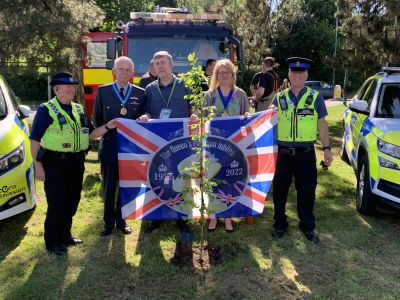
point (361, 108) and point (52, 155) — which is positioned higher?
point (361, 108)

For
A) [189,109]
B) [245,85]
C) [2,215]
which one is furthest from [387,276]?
[245,85]

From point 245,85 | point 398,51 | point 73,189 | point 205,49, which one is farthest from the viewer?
point 245,85

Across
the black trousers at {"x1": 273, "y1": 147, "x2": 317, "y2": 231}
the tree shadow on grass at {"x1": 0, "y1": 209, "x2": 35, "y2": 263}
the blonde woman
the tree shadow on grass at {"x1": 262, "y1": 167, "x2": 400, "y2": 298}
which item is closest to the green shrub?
the tree shadow on grass at {"x1": 0, "y1": 209, "x2": 35, "y2": 263}

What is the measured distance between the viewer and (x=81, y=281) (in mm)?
4000

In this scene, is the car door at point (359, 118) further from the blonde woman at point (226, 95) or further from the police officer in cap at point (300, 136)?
the blonde woman at point (226, 95)

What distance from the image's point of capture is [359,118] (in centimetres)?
658

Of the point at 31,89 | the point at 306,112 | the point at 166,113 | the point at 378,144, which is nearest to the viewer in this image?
the point at 306,112

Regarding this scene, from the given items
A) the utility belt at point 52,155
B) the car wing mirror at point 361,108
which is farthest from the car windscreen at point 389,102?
the utility belt at point 52,155

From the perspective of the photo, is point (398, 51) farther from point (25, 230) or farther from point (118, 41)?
point (25, 230)

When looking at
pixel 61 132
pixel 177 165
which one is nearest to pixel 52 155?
pixel 61 132

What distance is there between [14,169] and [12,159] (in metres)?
0.11

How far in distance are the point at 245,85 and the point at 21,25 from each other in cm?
2195

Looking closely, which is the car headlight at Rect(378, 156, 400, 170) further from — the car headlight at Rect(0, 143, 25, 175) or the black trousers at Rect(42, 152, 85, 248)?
the car headlight at Rect(0, 143, 25, 175)

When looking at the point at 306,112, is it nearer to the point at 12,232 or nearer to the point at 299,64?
the point at 299,64
